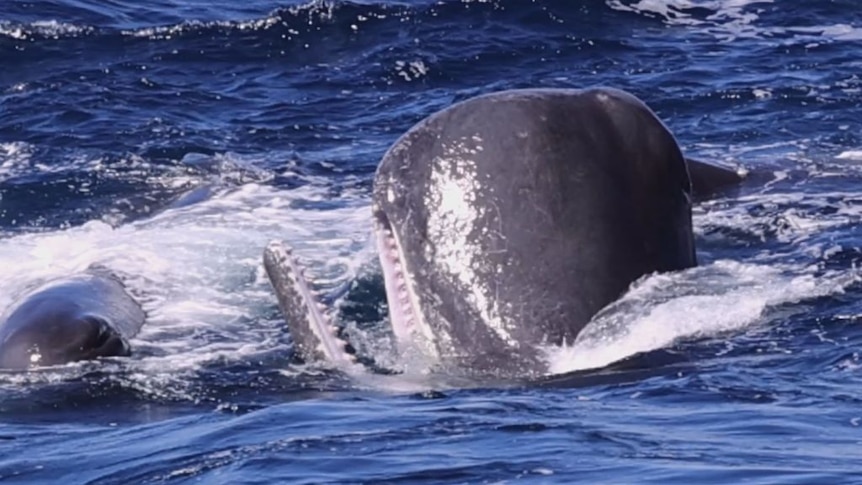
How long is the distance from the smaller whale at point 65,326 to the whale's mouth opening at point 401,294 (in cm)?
245

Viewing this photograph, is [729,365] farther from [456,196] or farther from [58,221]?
[58,221]

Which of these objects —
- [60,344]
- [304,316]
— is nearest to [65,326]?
[60,344]

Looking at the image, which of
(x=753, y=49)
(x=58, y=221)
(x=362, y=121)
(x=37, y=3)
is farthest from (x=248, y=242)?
(x=37, y=3)

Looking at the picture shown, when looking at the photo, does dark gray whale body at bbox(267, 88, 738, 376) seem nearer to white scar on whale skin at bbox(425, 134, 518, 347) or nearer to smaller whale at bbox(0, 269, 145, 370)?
white scar on whale skin at bbox(425, 134, 518, 347)

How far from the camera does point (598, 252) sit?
392 inches

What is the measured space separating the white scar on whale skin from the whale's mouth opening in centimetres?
17

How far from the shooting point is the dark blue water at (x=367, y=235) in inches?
340

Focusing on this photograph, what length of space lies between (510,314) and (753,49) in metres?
12.8

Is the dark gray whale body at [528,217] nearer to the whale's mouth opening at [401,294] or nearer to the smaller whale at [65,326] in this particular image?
the whale's mouth opening at [401,294]

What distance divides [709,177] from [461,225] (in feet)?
18.1

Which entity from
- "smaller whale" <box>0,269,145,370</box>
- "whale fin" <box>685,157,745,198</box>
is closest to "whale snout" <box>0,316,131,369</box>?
"smaller whale" <box>0,269,145,370</box>

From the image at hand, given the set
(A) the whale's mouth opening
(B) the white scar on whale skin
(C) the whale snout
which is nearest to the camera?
(B) the white scar on whale skin

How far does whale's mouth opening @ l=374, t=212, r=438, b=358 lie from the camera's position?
34.0 ft

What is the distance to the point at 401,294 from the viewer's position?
10.4m
